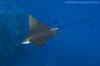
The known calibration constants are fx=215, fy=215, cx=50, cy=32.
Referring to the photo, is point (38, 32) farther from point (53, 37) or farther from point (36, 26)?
point (53, 37)

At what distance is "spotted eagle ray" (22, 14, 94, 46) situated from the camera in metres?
4.80

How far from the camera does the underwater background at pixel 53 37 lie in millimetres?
5133

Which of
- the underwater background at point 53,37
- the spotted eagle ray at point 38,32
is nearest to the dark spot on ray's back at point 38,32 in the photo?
the spotted eagle ray at point 38,32

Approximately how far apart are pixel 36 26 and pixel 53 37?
0.62 metres

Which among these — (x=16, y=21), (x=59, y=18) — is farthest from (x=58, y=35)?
(x=16, y=21)

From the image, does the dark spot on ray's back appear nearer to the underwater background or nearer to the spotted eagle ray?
the spotted eagle ray

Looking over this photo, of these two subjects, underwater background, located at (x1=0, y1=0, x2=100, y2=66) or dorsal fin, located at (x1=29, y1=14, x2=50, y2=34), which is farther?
underwater background, located at (x1=0, y1=0, x2=100, y2=66)

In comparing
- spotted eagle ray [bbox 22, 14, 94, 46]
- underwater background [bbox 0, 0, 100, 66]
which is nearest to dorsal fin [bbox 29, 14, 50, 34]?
spotted eagle ray [bbox 22, 14, 94, 46]

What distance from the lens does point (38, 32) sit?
4.91 meters

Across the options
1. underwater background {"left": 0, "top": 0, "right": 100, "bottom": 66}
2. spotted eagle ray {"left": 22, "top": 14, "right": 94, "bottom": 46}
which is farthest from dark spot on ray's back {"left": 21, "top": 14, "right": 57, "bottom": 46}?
underwater background {"left": 0, "top": 0, "right": 100, "bottom": 66}

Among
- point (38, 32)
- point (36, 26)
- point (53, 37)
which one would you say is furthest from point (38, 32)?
point (53, 37)

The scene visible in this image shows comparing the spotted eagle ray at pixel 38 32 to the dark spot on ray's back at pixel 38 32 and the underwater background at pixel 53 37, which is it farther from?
the underwater background at pixel 53 37

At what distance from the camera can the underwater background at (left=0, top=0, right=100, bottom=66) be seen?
513cm

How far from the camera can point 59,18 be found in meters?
5.18
